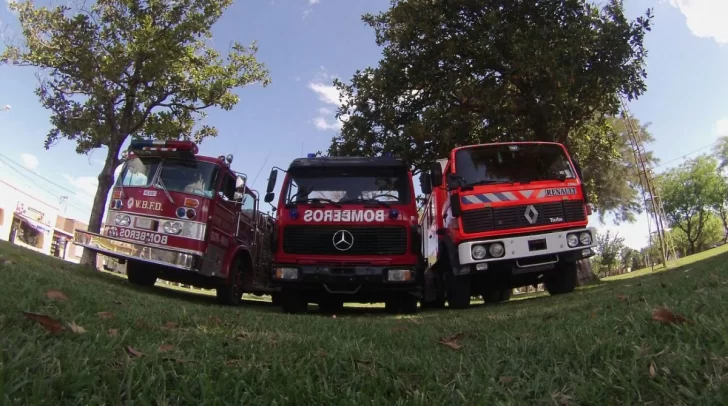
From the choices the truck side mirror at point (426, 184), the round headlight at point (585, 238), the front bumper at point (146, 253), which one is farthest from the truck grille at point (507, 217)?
the front bumper at point (146, 253)

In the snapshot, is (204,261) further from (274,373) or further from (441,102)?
(441,102)

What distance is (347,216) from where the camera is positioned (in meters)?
7.29

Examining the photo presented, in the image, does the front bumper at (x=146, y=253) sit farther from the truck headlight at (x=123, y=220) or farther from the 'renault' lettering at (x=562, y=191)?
the 'renault' lettering at (x=562, y=191)

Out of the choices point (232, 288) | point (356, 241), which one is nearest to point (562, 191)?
point (356, 241)

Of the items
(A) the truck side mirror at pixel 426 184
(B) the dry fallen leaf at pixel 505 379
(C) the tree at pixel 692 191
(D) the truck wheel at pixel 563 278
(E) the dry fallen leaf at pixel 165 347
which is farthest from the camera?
(C) the tree at pixel 692 191

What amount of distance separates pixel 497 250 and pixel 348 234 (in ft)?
7.36

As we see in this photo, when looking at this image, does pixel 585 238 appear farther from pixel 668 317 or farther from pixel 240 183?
pixel 240 183

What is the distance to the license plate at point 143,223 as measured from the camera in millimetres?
8096

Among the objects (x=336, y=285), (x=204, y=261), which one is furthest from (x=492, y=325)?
(x=204, y=261)

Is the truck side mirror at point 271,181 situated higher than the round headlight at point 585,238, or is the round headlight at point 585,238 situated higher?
the truck side mirror at point 271,181

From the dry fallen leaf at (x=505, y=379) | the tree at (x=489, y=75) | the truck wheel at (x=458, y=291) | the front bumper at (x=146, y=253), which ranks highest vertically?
the tree at (x=489, y=75)

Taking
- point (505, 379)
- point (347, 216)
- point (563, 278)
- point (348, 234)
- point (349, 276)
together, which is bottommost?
point (505, 379)

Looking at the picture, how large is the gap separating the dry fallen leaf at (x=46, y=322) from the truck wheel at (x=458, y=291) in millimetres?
6210

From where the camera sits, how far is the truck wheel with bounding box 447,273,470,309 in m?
7.82
